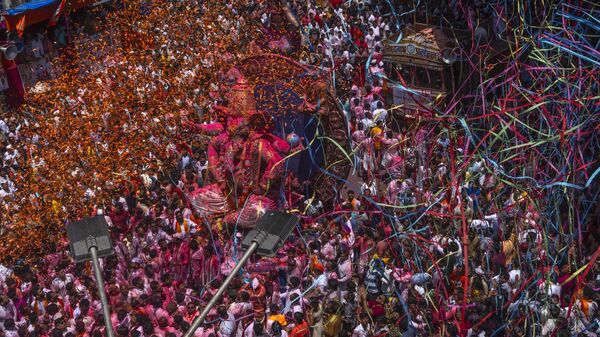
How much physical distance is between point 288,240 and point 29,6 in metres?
11.8

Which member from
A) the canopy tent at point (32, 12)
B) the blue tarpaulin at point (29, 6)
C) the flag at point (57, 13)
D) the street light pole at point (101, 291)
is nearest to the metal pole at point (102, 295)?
the street light pole at point (101, 291)

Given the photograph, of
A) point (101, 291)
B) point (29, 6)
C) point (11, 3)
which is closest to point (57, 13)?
point (29, 6)

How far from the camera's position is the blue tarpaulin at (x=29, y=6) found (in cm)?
1950

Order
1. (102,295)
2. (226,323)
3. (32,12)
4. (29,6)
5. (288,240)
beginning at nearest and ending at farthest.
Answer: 1. (102,295)
2. (226,323)
3. (288,240)
4. (32,12)
5. (29,6)

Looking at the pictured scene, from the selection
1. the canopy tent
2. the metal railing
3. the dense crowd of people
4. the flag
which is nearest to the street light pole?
the dense crowd of people

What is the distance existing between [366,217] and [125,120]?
214 inches

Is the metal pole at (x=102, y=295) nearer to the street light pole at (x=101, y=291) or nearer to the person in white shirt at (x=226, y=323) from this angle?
the street light pole at (x=101, y=291)

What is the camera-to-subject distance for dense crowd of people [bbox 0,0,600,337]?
30.3 ft

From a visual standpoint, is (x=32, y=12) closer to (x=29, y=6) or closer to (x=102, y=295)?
(x=29, y=6)

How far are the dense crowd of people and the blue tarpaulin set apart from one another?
4.27m

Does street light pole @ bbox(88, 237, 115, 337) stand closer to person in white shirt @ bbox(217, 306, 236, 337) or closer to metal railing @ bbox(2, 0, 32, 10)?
person in white shirt @ bbox(217, 306, 236, 337)

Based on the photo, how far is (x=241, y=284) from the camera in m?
9.92

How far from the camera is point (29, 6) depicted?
20.1 metres

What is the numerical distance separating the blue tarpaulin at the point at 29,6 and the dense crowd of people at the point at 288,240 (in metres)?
4.27
